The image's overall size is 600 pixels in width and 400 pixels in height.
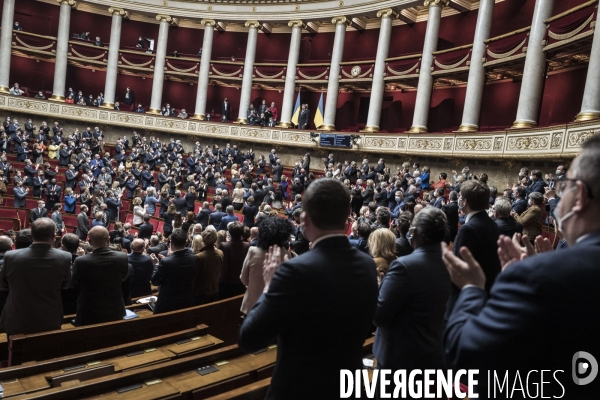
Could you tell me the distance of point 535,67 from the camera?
13.5 meters

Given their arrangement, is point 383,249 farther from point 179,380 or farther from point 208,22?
point 208,22

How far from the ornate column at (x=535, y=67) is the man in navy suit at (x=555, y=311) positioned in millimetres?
13350

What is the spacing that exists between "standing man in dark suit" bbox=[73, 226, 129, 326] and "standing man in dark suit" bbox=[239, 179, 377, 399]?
2.55 meters

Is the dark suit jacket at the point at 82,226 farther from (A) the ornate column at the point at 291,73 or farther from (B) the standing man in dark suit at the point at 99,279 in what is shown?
(A) the ornate column at the point at 291,73


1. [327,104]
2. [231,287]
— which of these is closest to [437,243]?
[231,287]

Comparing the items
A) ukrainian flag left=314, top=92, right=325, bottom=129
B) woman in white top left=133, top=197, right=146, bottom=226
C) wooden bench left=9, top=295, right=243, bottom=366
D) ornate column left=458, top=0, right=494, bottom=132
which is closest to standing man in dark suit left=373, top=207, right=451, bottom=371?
wooden bench left=9, top=295, right=243, bottom=366

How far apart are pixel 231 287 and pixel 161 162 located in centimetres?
1341

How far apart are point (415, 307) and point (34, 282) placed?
297 centimetres

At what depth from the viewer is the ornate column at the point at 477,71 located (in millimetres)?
15891

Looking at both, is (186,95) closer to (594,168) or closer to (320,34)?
(320,34)

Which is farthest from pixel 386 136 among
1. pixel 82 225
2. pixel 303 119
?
pixel 82 225

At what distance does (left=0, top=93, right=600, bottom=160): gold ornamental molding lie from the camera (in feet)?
37.1

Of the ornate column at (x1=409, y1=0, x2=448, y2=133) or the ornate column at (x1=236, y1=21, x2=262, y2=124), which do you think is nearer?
the ornate column at (x1=409, y1=0, x2=448, y2=133)

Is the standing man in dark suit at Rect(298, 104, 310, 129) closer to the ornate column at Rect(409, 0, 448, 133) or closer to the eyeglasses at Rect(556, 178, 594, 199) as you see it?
the ornate column at Rect(409, 0, 448, 133)
